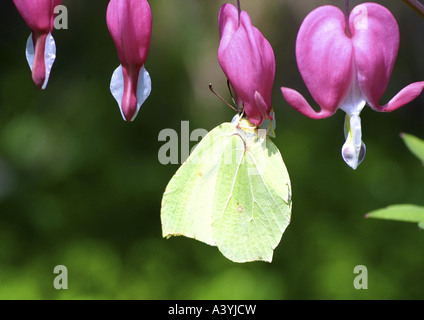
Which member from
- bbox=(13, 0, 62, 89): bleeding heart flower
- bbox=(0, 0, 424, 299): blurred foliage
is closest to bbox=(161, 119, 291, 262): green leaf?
bbox=(13, 0, 62, 89): bleeding heart flower

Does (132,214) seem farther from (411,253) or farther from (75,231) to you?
(411,253)

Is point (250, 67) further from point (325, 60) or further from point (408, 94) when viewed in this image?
point (408, 94)

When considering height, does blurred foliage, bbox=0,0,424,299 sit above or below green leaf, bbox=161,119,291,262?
above

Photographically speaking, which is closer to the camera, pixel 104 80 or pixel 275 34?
pixel 104 80

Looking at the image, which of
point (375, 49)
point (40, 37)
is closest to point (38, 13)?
point (40, 37)

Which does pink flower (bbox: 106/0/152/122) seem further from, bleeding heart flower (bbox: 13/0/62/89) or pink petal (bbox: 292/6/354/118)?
pink petal (bbox: 292/6/354/118)

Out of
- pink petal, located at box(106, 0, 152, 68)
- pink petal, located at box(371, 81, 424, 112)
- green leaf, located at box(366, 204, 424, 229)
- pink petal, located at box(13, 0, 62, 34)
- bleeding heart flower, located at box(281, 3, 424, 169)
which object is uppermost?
pink petal, located at box(13, 0, 62, 34)

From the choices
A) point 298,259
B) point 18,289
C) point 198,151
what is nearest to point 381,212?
point 198,151
